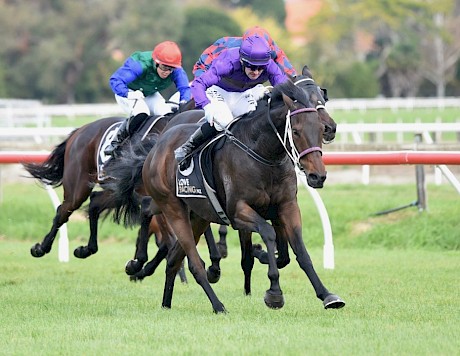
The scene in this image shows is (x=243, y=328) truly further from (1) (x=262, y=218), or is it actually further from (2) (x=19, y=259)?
(2) (x=19, y=259)

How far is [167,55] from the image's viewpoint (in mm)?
9031

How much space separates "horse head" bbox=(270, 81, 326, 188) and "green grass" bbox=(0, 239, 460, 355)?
2.87 feet

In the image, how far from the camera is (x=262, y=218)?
659 centimetres

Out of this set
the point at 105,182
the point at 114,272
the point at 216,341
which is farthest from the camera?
the point at 114,272

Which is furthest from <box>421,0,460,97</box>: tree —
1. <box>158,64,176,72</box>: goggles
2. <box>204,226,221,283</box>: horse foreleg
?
<box>204,226,221,283</box>: horse foreleg

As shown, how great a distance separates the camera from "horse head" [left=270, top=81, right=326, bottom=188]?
239 inches

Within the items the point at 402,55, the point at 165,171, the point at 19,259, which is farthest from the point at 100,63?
the point at 165,171

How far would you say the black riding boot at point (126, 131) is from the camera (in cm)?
900

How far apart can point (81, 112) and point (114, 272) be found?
1794 cm

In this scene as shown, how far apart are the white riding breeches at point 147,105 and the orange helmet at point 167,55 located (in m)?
0.42

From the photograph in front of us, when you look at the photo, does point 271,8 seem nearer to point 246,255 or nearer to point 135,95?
point 135,95

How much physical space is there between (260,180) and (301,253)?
0.52 meters

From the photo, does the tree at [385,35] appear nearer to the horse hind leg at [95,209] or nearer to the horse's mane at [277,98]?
the horse hind leg at [95,209]

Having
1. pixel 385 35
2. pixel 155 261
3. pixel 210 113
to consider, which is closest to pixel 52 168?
pixel 155 261
